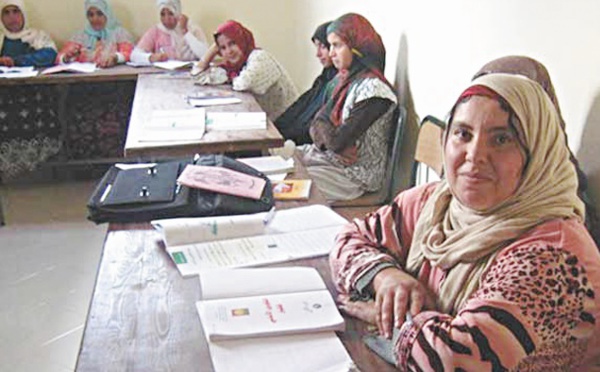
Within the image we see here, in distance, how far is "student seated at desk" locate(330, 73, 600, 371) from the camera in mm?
1033

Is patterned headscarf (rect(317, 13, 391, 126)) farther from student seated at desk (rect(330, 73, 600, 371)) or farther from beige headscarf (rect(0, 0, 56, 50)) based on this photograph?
beige headscarf (rect(0, 0, 56, 50))

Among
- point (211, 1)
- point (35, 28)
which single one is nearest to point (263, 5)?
point (211, 1)

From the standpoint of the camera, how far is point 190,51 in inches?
185

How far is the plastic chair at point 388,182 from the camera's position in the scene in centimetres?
267

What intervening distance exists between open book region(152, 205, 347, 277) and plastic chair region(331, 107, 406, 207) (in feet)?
3.05

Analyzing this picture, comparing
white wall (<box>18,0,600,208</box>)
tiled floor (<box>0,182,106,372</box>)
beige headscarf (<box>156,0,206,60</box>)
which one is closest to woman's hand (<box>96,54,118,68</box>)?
beige headscarf (<box>156,0,206,60</box>)

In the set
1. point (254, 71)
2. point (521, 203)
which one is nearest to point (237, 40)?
point (254, 71)

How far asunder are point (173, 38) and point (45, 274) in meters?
2.23

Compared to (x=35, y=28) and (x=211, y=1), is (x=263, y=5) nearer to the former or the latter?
(x=211, y=1)

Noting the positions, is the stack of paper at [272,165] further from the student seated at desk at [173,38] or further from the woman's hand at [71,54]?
the woman's hand at [71,54]

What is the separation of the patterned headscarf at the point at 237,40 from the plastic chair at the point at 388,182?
1395 mm

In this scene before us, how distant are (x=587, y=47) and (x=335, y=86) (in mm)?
1730

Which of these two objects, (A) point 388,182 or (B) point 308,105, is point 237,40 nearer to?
(B) point 308,105

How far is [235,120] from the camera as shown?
9.26ft
